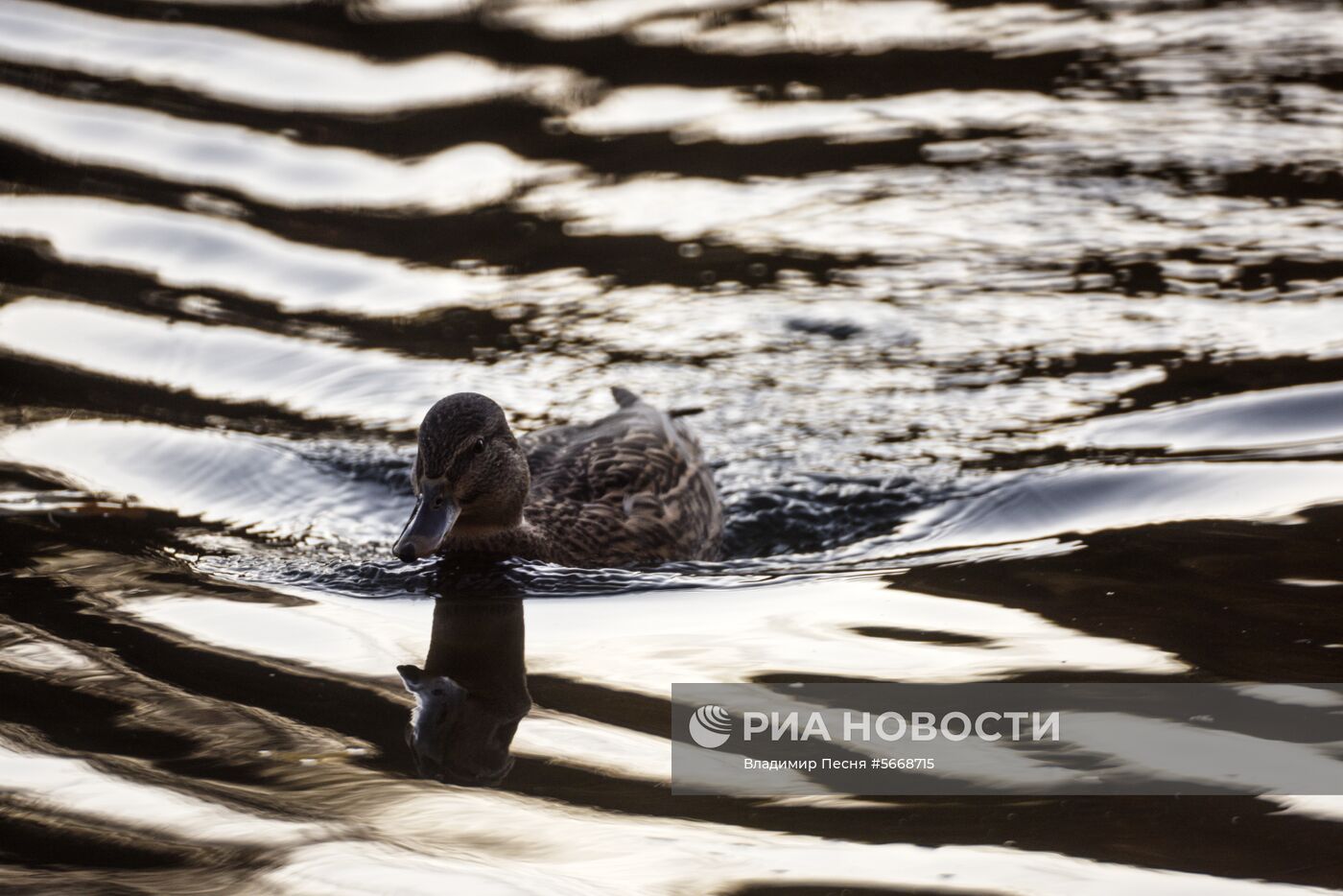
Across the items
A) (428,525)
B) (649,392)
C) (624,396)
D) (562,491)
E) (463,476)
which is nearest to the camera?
(428,525)

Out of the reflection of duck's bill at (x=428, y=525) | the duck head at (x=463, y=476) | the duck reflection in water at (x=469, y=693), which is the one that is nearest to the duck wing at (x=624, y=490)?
the duck head at (x=463, y=476)

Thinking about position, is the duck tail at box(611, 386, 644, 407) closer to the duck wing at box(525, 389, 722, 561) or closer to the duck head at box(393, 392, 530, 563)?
the duck wing at box(525, 389, 722, 561)

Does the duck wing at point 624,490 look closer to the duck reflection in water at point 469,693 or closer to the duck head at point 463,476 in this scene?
the duck head at point 463,476

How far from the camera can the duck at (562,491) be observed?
6.73 m

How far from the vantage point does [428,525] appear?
257 inches

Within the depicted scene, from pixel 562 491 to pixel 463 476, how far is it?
905mm

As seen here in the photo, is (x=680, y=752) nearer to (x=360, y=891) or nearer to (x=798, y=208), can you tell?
(x=360, y=891)

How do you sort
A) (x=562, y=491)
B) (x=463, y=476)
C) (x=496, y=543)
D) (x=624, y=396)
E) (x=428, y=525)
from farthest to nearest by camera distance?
(x=624, y=396) < (x=562, y=491) < (x=496, y=543) < (x=463, y=476) < (x=428, y=525)

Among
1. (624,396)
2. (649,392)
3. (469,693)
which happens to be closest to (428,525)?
(469,693)

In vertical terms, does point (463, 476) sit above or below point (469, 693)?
above

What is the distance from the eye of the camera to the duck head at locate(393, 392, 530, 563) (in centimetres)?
657

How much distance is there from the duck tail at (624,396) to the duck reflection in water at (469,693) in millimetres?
1980

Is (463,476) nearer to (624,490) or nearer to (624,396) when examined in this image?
(624,490)

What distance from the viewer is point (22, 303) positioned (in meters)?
9.40
